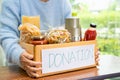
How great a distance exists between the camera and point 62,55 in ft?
2.66

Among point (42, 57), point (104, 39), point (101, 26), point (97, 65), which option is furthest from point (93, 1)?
point (42, 57)

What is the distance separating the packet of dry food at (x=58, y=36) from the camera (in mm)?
827

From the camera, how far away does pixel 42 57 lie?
0.78m

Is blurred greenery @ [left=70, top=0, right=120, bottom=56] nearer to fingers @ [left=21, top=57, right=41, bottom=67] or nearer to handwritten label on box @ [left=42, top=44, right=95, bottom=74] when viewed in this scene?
handwritten label on box @ [left=42, top=44, right=95, bottom=74]

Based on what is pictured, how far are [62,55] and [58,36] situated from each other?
0.08 meters

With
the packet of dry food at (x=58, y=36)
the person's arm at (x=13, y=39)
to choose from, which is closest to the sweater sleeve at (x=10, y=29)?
the person's arm at (x=13, y=39)

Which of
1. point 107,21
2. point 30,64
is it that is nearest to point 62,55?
point 30,64

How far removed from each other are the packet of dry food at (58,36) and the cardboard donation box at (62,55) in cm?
3

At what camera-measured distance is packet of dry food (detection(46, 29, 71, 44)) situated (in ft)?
2.71

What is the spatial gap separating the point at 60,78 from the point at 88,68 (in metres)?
0.17

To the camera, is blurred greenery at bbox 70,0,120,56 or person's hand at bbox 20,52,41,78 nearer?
person's hand at bbox 20,52,41,78

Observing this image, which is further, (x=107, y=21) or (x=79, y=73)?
(x=107, y=21)

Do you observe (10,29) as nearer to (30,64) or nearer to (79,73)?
(30,64)

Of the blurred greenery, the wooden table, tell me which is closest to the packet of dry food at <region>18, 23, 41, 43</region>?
the wooden table
